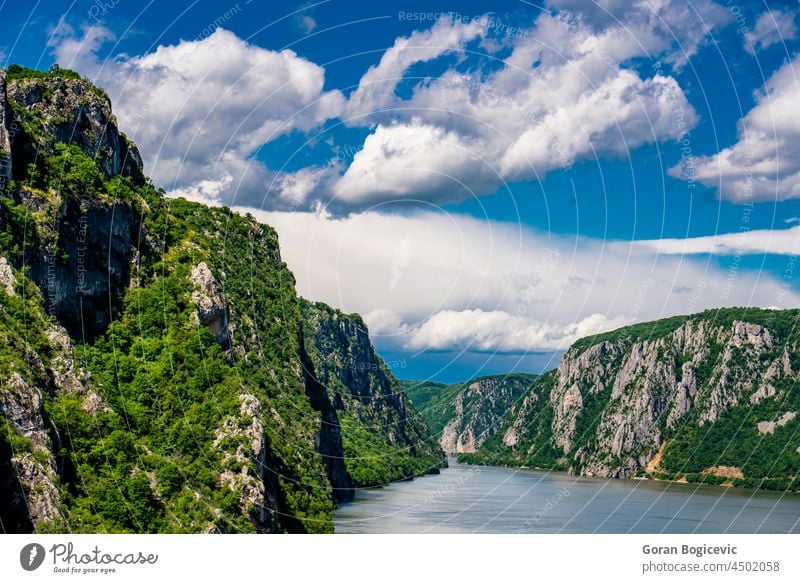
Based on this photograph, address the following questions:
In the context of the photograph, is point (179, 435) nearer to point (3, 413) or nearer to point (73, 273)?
point (73, 273)

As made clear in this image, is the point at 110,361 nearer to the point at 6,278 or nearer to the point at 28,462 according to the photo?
the point at 6,278

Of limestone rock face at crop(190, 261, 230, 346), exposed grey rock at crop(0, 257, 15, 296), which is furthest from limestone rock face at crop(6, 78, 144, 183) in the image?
exposed grey rock at crop(0, 257, 15, 296)

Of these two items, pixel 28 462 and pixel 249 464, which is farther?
pixel 249 464

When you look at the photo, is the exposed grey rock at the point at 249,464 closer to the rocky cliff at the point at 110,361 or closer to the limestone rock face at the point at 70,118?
the rocky cliff at the point at 110,361

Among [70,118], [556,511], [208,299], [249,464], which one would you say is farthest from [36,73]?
[556,511]

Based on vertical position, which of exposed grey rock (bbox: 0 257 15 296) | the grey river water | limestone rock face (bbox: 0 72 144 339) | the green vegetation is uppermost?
the green vegetation

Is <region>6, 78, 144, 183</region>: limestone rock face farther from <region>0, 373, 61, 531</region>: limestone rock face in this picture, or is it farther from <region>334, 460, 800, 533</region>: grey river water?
<region>334, 460, 800, 533</region>: grey river water

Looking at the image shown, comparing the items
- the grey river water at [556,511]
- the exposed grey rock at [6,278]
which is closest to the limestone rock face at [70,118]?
the exposed grey rock at [6,278]
